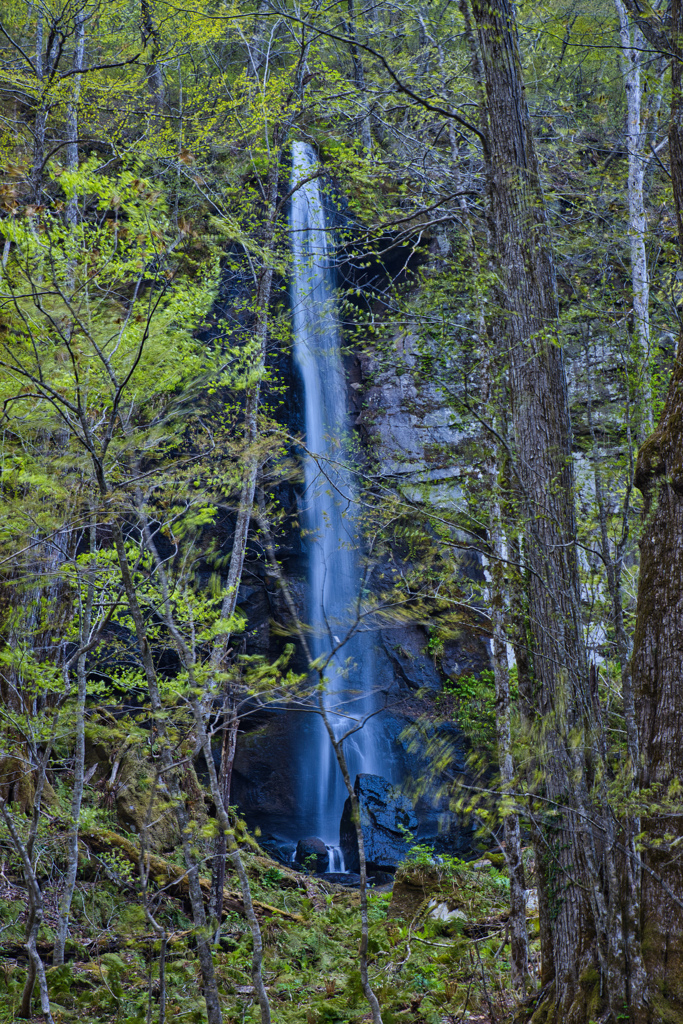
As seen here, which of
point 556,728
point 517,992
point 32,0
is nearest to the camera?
point 556,728

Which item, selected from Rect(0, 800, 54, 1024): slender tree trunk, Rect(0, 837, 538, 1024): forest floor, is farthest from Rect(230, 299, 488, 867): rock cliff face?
Rect(0, 800, 54, 1024): slender tree trunk

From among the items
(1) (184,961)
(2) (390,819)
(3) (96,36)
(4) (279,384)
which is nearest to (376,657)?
(2) (390,819)

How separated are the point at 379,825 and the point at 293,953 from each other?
414 cm

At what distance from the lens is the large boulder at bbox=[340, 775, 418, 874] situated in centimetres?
1051

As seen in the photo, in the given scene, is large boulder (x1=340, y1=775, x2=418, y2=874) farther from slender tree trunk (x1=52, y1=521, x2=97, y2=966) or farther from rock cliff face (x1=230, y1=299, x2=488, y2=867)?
slender tree trunk (x1=52, y1=521, x2=97, y2=966)

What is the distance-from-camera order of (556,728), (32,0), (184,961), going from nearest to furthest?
(556,728) < (184,961) < (32,0)

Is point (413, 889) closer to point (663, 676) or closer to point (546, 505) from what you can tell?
point (546, 505)

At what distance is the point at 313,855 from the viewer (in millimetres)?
10898

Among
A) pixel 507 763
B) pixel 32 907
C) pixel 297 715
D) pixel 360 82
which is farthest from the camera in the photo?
pixel 297 715

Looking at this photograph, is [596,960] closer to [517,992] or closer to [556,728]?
[556,728]

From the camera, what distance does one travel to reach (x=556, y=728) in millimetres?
3771

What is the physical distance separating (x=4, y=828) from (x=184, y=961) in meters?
2.08

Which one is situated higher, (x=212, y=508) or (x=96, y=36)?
(x=96, y=36)

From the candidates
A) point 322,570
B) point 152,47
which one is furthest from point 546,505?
point 152,47
